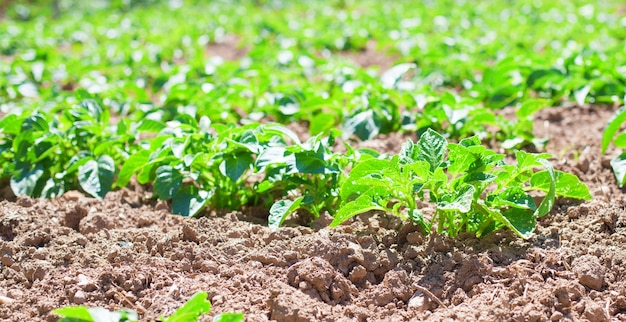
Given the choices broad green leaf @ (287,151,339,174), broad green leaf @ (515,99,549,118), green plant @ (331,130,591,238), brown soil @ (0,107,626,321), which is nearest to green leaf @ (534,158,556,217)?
green plant @ (331,130,591,238)

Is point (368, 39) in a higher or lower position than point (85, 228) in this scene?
lower

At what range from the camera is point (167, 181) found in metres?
2.86

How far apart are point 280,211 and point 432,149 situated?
0.61 metres

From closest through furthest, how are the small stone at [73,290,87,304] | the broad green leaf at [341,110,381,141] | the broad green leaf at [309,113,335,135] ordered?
the small stone at [73,290,87,304] → the broad green leaf at [341,110,381,141] → the broad green leaf at [309,113,335,135]

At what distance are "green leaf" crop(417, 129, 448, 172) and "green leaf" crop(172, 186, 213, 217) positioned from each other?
36.2 inches

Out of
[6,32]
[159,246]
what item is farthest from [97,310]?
[6,32]

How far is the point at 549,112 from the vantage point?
4.12m

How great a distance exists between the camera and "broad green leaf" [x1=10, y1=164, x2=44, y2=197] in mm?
3076

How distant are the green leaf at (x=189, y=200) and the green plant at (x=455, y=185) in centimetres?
64

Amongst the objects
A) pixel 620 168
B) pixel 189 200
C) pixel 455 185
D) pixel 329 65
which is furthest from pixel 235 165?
pixel 329 65

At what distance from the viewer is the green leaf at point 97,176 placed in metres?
3.03

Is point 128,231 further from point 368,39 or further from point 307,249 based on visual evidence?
point 368,39

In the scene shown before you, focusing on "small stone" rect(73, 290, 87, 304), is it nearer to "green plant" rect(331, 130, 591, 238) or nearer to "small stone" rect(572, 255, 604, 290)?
"green plant" rect(331, 130, 591, 238)

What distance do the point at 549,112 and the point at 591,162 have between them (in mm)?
941
